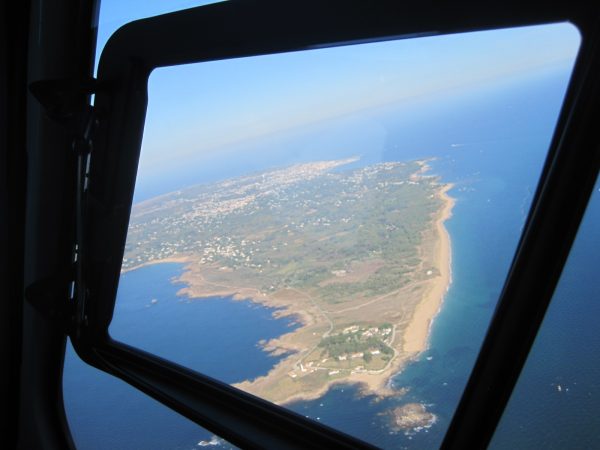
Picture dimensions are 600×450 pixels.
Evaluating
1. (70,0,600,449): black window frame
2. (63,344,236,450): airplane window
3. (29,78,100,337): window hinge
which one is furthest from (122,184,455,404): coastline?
(63,344,236,450): airplane window

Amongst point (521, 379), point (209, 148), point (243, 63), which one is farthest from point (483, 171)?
point (209, 148)

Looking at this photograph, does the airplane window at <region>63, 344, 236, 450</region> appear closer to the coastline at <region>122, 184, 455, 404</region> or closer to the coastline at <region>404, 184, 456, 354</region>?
the coastline at <region>122, 184, 455, 404</region>

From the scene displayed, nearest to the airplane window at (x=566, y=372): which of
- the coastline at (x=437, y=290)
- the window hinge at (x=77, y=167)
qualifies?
the coastline at (x=437, y=290)

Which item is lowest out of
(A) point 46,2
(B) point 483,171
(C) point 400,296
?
(C) point 400,296

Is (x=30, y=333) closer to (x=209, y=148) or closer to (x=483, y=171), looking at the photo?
(x=209, y=148)

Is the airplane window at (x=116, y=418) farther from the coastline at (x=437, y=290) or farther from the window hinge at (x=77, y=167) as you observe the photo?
the coastline at (x=437, y=290)

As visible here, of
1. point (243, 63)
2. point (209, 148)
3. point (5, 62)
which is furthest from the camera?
point (209, 148)
